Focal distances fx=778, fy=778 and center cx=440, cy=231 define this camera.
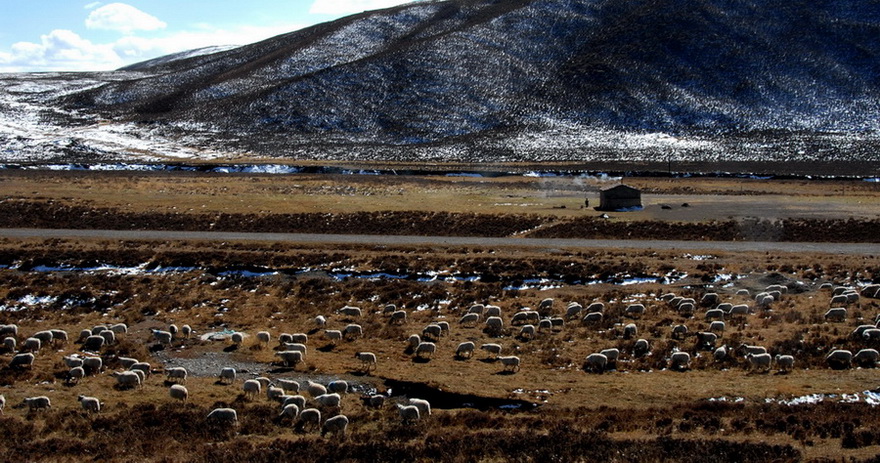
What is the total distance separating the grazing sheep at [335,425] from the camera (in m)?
17.3

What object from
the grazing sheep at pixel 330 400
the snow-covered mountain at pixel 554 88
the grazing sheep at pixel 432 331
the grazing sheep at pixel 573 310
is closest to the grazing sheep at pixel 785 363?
the grazing sheep at pixel 573 310

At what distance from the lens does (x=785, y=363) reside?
871 inches

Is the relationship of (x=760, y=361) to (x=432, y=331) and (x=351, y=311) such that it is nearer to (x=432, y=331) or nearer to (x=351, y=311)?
(x=432, y=331)

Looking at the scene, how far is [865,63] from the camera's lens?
154 m

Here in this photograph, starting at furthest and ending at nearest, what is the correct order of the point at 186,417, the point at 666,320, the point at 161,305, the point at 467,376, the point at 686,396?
the point at 161,305
the point at 666,320
the point at 467,376
the point at 686,396
the point at 186,417

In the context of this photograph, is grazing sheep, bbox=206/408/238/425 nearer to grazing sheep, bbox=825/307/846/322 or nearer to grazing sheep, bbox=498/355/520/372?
grazing sheep, bbox=498/355/520/372

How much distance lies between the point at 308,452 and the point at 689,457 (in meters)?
7.65

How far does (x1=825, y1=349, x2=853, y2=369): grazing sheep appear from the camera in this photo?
22141 millimetres

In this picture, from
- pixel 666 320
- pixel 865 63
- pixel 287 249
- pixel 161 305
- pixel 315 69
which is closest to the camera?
pixel 666 320

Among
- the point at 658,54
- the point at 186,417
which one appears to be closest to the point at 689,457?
the point at 186,417

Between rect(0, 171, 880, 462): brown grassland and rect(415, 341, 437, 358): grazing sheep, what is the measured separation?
0.42 m

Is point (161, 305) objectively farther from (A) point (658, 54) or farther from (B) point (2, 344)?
(A) point (658, 54)

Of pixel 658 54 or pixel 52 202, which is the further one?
pixel 658 54

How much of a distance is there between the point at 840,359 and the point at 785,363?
1.64 meters
